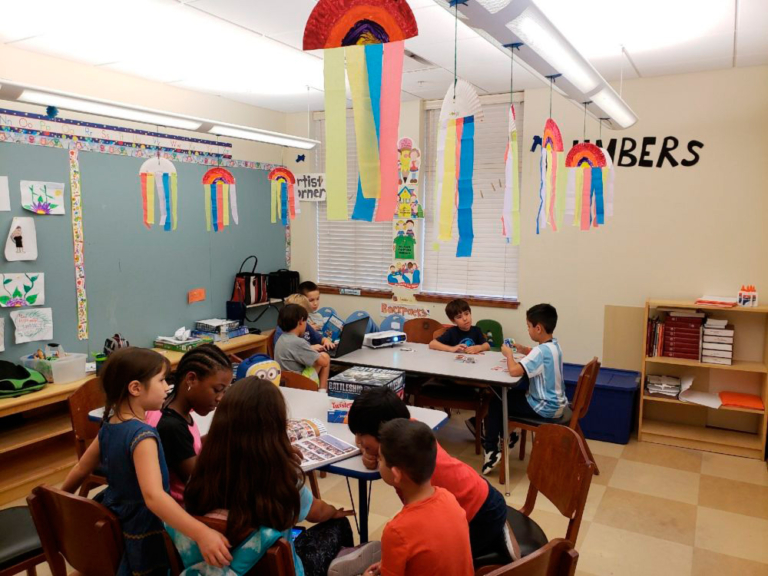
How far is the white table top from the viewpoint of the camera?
367cm

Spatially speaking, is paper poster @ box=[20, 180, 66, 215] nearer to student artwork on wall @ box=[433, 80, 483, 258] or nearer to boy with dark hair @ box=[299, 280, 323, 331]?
boy with dark hair @ box=[299, 280, 323, 331]

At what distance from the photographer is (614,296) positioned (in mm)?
4820

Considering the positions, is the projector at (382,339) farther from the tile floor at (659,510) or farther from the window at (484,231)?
the window at (484,231)

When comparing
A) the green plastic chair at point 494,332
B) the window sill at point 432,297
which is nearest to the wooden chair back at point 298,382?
the green plastic chair at point 494,332

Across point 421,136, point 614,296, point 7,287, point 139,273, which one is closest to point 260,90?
point 421,136

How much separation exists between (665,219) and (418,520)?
3.89 metres

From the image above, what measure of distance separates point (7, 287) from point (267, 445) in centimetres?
309

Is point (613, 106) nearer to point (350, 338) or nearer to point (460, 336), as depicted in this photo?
point (460, 336)

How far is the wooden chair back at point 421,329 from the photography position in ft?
16.6

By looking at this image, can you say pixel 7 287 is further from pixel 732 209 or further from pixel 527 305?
pixel 732 209

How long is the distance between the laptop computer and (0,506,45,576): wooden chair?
2.22m

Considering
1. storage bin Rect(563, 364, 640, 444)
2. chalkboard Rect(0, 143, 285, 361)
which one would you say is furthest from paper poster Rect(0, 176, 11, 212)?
storage bin Rect(563, 364, 640, 444)

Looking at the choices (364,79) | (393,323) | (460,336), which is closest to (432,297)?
(393,323)

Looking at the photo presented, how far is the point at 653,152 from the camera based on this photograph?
15.1 ft
